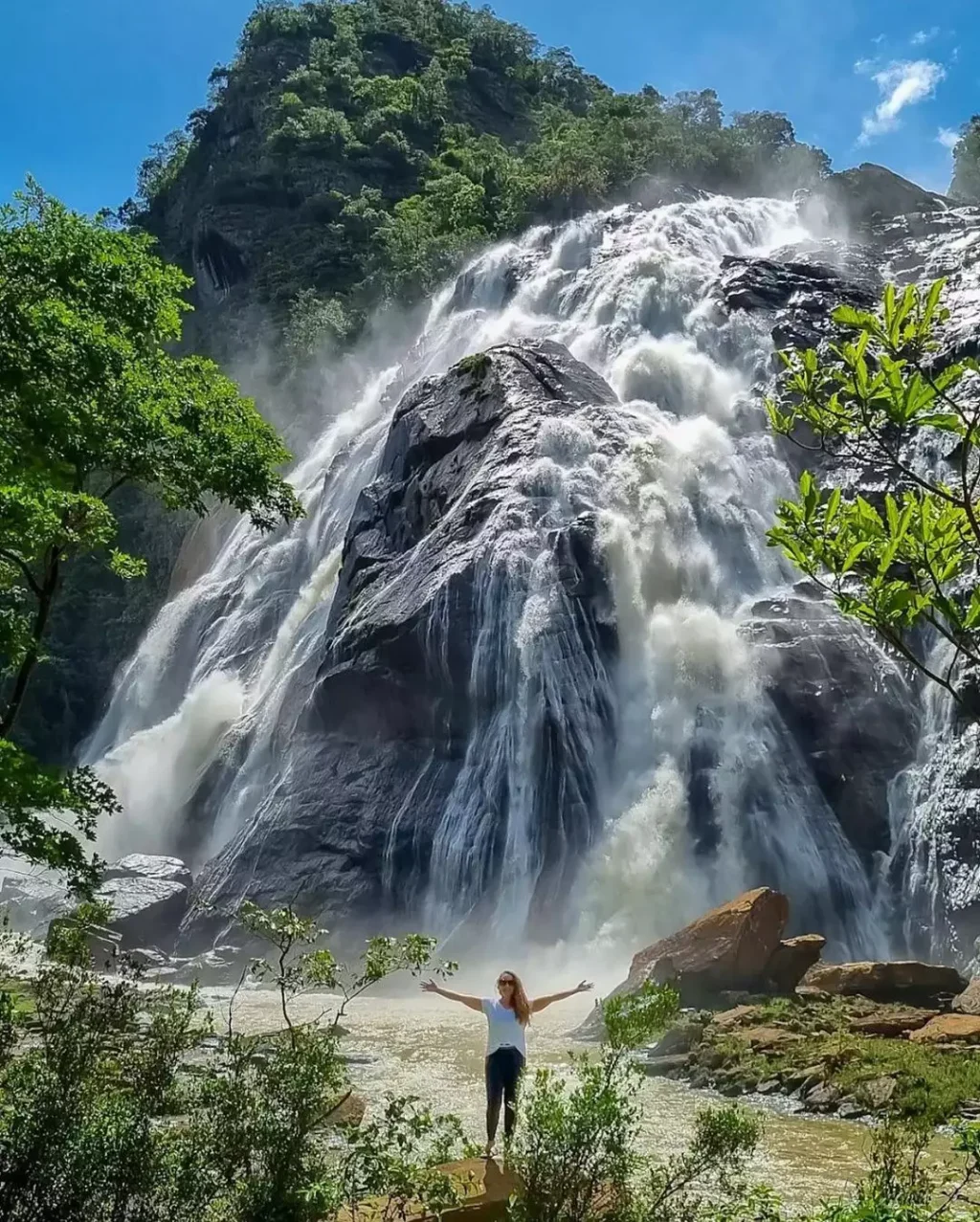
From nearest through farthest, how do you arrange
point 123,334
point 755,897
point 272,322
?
point 123,334, point 755,897, point 272,322

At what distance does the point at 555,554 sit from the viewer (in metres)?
27.0

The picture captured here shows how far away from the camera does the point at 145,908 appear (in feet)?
81.4

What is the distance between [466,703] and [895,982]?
1286 centimetres

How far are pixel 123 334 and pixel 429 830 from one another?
16.7 m

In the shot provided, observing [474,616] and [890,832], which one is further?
[474,616]

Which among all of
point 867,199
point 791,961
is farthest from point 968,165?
point 791,961

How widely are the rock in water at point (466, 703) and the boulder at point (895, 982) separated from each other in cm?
711

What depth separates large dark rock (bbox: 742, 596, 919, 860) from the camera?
23.7 metres

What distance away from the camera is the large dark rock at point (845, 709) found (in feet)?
77.8

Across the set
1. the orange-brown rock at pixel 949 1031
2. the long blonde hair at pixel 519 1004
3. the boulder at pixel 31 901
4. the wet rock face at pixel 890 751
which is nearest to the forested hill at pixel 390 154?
the wet rock face at pixel 890 751

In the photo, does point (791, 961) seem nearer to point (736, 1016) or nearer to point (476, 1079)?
point (736, 1016)

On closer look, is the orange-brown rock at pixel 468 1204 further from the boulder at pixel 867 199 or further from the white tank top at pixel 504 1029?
the boulder at pixel 867 199

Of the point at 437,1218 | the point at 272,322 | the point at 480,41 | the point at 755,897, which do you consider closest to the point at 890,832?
the point at 755,897

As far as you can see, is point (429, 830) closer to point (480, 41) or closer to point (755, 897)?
point (755, 897)
